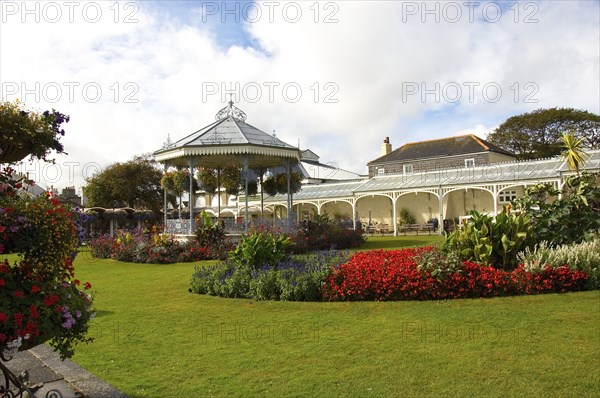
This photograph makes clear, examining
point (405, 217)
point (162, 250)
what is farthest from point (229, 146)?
point (405, 217)

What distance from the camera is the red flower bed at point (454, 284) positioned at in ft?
27.3

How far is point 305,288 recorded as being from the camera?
8641 millimetres

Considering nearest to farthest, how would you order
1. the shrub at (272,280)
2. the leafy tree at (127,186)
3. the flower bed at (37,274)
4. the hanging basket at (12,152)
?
the flower bed at (37,274)
the hanging basket at (12,152)
the shrub at (272,280)
the leafy tree at (127,186)

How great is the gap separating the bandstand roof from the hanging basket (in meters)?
14.0

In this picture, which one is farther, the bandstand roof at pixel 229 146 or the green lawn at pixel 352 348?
the bandstand roof at pixel 229 146

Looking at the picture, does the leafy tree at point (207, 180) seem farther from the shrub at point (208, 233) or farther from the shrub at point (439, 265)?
the shrub at point (439, 265)

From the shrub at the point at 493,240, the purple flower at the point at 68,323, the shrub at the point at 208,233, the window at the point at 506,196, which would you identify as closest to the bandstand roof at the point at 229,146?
the shrub at the point at 208,233

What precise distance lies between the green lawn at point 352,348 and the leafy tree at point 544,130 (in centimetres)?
4344

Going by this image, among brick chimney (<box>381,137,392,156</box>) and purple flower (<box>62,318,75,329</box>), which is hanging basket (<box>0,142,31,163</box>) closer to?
purple flower (<box>62,318,75,329</box>)

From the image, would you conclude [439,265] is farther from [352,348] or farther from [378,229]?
[378,229]

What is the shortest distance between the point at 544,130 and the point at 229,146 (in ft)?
128

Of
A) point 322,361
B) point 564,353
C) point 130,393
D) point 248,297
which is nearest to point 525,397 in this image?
point 564,353

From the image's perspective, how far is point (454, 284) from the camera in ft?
27.3

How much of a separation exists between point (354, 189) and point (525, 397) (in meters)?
29.6
